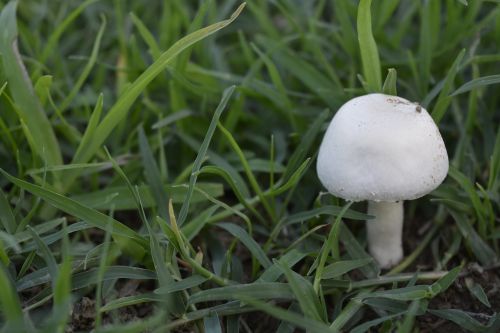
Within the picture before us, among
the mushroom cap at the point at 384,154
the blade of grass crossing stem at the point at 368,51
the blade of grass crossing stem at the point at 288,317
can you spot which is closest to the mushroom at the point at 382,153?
the mushroom cap at the point at 384,154

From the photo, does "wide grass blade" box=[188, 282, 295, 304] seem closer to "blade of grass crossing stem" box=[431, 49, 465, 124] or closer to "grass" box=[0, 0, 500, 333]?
"grass" box=[0, 0, 500, 333]

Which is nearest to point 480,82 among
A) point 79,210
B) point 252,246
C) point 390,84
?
point 390,84

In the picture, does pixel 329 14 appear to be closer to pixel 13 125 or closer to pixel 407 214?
pixel 407 214

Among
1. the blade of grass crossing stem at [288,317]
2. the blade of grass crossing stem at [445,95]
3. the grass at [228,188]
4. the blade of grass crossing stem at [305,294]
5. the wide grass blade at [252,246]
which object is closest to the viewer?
the blade of grass crossing stem at [288,317]

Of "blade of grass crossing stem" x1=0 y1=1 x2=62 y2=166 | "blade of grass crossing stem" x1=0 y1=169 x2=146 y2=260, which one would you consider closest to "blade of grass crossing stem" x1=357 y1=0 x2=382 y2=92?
"blade of grass crossing stem" x1=0 y1=169 x2=146 y2=260

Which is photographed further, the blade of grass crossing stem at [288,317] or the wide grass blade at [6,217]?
the wide grass blade at [6,217]

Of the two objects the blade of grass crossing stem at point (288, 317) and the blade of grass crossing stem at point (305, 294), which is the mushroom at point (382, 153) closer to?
the blade of grass crossing stem at point (305, 294)
